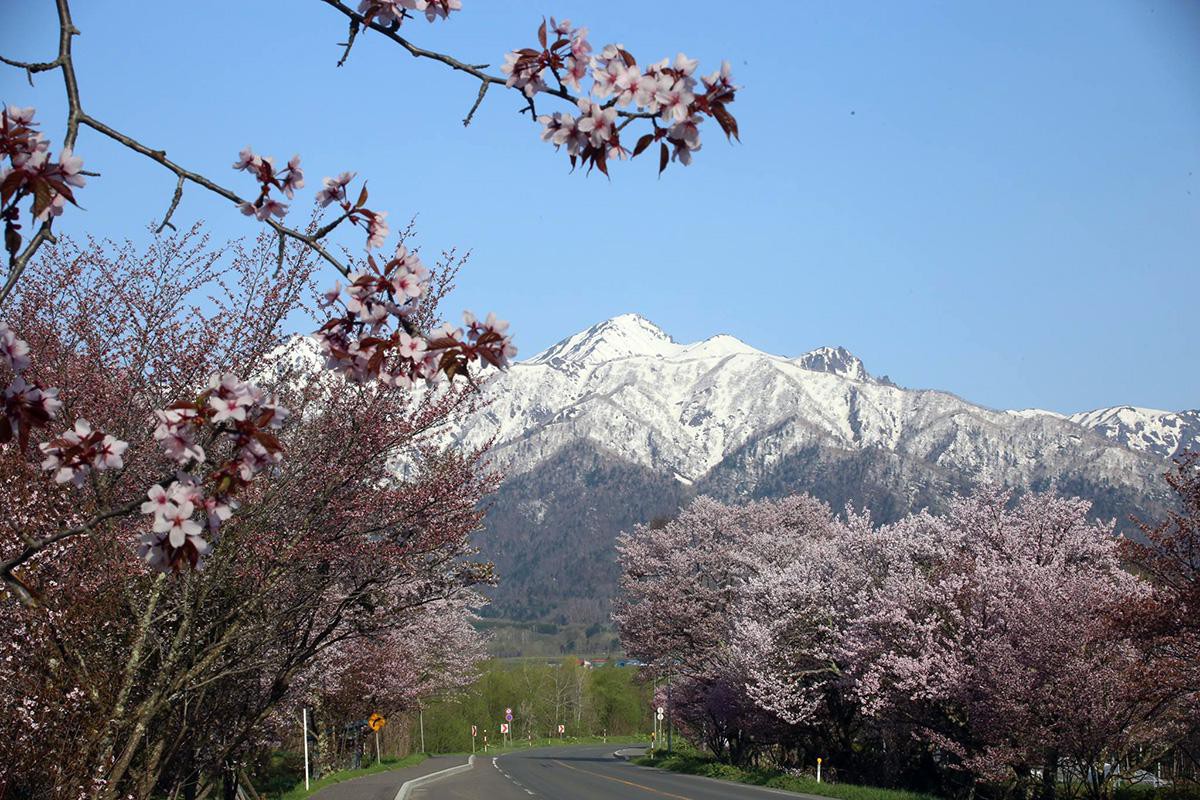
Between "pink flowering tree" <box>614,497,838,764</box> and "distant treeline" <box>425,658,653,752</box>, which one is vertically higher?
"pink flowering tree" <box>614,497,838,764</box>

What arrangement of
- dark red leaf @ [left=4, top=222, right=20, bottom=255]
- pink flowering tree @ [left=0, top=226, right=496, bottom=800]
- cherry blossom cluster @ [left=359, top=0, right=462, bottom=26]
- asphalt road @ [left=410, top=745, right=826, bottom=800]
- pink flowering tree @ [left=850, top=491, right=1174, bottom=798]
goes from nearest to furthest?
dark red leaf @ [left=4, top=222, right=20, bottom=255] → cherry blossom cluster @ [left=359, top=0, right=462, bottom=26] → pink flowering tree @ [left=0, top=226, right=496, bottom=800] → pink flowering tree @ [left=850, top=491, right=1174, bottom=798] → asphalt road @ [left=410, top=745, right=826, bottom=800]

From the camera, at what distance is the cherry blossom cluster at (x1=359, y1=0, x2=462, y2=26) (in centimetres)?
434

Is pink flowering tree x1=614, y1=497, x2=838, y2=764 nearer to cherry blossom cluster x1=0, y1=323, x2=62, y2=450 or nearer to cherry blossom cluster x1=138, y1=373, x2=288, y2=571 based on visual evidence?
cherry blossom cluster x1=138, y1=373, x2=288, y2=571

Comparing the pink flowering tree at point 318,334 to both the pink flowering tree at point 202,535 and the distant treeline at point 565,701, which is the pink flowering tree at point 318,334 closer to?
the pink flowering tree at point 202,535

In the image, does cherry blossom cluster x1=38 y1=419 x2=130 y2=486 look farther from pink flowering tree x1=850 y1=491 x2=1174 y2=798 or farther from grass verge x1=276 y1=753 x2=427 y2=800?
grass verge x1=276 y1=753 x2=427 y2=800

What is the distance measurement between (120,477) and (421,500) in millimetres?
3473

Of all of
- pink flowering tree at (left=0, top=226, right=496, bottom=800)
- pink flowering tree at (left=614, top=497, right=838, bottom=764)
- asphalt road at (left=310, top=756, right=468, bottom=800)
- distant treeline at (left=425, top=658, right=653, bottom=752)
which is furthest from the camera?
distant treeline at (left=425, top=658, right=653, bottom=752)

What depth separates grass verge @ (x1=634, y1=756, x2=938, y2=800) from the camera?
32.6m

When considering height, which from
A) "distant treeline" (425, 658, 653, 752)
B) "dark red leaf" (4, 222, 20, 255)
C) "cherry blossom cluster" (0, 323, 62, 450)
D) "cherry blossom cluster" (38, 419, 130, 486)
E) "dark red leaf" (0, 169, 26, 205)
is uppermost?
"dark red leaf" (0, 169, 26, 205)

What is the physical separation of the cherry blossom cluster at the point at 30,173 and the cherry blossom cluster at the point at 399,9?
1.18 meters

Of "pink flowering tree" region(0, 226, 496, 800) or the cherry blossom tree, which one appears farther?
the cherry blossom tree

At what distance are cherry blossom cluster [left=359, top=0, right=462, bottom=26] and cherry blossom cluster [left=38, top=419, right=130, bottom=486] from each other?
1.70 metres

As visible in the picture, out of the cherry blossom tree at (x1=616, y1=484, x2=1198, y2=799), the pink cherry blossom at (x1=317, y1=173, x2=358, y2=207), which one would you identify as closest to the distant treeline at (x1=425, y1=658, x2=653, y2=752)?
the cherry blossom tree at (x1=616, y1=484, x2=1198, y2=799)

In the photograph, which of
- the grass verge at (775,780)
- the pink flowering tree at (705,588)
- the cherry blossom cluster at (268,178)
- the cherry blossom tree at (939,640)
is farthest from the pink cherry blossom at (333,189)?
the pink flowering tree at (705,588)
